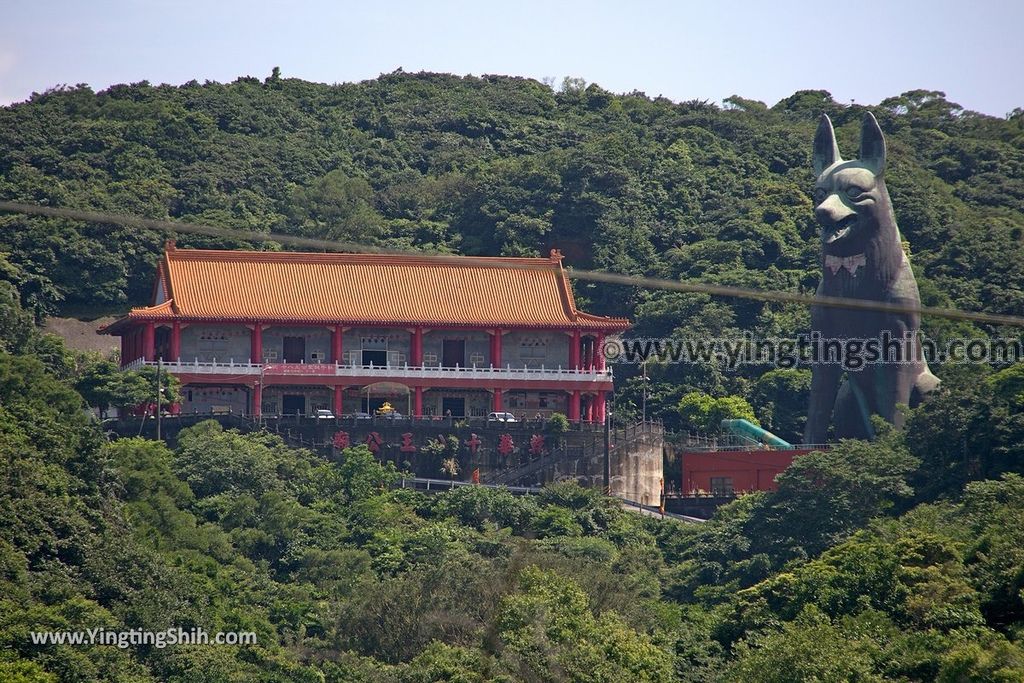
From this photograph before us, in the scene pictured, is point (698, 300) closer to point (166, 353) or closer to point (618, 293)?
point (618, 293)

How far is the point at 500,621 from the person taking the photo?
138 feet

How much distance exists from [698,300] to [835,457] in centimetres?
1794

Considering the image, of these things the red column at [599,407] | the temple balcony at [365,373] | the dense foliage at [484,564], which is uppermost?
the temple balcony at [365,373]

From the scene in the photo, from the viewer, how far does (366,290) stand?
2522 inches

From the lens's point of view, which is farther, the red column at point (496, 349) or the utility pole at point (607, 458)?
the red column at point (496, 349)

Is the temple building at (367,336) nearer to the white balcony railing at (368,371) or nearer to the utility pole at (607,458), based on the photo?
the white balcony railing at (368,371)

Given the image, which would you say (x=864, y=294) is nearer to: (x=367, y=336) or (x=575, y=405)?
(x=575, y=405)

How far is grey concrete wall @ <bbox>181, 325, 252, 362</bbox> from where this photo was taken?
2472 inches

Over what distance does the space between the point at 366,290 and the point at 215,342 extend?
448cm

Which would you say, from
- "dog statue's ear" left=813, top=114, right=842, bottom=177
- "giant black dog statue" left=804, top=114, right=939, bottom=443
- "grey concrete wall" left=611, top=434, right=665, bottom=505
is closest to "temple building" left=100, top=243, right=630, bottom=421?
"grey concrete wall" left=611, top=434, right=665, bottom=505

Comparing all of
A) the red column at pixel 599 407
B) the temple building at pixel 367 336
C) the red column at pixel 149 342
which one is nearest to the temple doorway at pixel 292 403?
the temple building at pixel 367 336

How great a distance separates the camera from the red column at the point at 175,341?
61.9 metres

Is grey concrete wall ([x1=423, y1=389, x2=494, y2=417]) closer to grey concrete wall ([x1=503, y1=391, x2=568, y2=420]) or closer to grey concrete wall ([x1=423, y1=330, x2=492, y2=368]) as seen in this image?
grey concrete wall ([x1=503, y1=391, x2=568, y2=420])

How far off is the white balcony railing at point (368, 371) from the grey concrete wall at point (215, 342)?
31 centimetres
